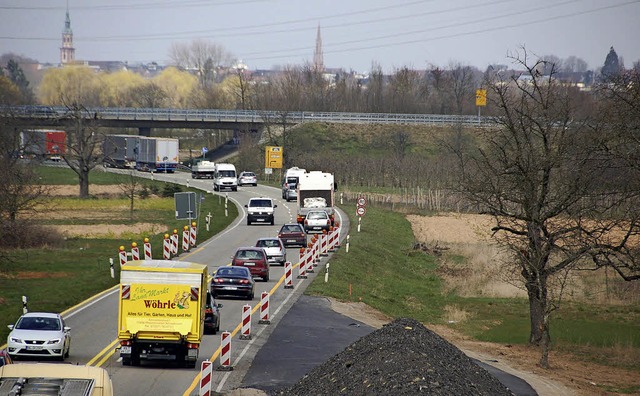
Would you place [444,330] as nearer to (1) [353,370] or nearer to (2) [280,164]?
(1) [353,370]

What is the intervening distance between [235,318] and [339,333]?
3665 millimetres

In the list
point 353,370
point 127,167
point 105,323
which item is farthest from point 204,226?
point 127,167

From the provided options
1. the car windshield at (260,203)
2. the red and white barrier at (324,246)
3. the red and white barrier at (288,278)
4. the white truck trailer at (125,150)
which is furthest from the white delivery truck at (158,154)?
the red and white barrier at (288,278)

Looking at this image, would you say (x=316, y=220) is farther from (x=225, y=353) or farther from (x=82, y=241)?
(x=225, y=353)

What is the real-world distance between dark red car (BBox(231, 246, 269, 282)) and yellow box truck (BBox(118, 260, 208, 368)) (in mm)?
17791

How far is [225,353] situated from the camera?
26828 millimetres

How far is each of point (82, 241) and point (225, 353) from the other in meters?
36.8

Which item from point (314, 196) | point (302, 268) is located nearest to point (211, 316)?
point (302, 268)

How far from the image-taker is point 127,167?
128 meters

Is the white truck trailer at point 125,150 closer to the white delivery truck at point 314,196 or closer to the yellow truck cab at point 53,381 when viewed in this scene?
the white delivery truck at point 314,196

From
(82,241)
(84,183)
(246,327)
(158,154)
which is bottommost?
(82,241)

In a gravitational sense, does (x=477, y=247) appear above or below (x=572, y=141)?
below

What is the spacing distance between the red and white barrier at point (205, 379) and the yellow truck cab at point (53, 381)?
6.56m

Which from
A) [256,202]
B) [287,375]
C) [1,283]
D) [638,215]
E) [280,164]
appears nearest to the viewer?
[287,375]
